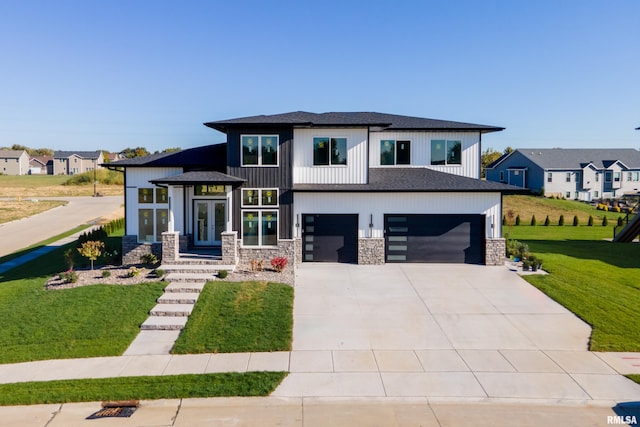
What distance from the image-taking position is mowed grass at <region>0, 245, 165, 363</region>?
35.0 feet

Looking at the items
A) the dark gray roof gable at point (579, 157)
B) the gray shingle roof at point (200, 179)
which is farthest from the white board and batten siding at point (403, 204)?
the dark gray roof gable at point (579, 157)

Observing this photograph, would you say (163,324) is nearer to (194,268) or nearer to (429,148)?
(194,268)

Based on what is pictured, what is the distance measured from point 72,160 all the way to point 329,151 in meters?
120

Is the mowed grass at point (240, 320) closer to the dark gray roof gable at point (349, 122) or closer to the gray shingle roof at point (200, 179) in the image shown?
the gray shingle roof at point (200, 179)

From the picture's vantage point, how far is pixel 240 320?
39.9 ft

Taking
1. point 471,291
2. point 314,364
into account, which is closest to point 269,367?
point 314,364

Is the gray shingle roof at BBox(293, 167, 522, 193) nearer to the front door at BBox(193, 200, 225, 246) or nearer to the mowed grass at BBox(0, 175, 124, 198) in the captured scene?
the front door at BBox(193, 200, 225, 246)

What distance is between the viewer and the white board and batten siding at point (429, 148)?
20391 mm

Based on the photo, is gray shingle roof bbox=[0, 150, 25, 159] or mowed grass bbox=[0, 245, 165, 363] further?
gray shingle roof bbox=[0, 150, 25, 159]

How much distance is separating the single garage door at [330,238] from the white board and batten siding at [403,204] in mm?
408

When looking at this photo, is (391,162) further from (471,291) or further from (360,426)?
(360,426)

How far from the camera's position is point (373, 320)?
12586 mm

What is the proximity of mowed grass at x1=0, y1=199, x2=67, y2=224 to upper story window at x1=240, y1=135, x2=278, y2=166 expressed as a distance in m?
33.6

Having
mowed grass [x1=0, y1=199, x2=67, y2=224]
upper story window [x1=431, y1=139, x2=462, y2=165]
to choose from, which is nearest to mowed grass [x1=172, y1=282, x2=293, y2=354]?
upper story window [x1=431, y1=139, x2=462, y2=165]
